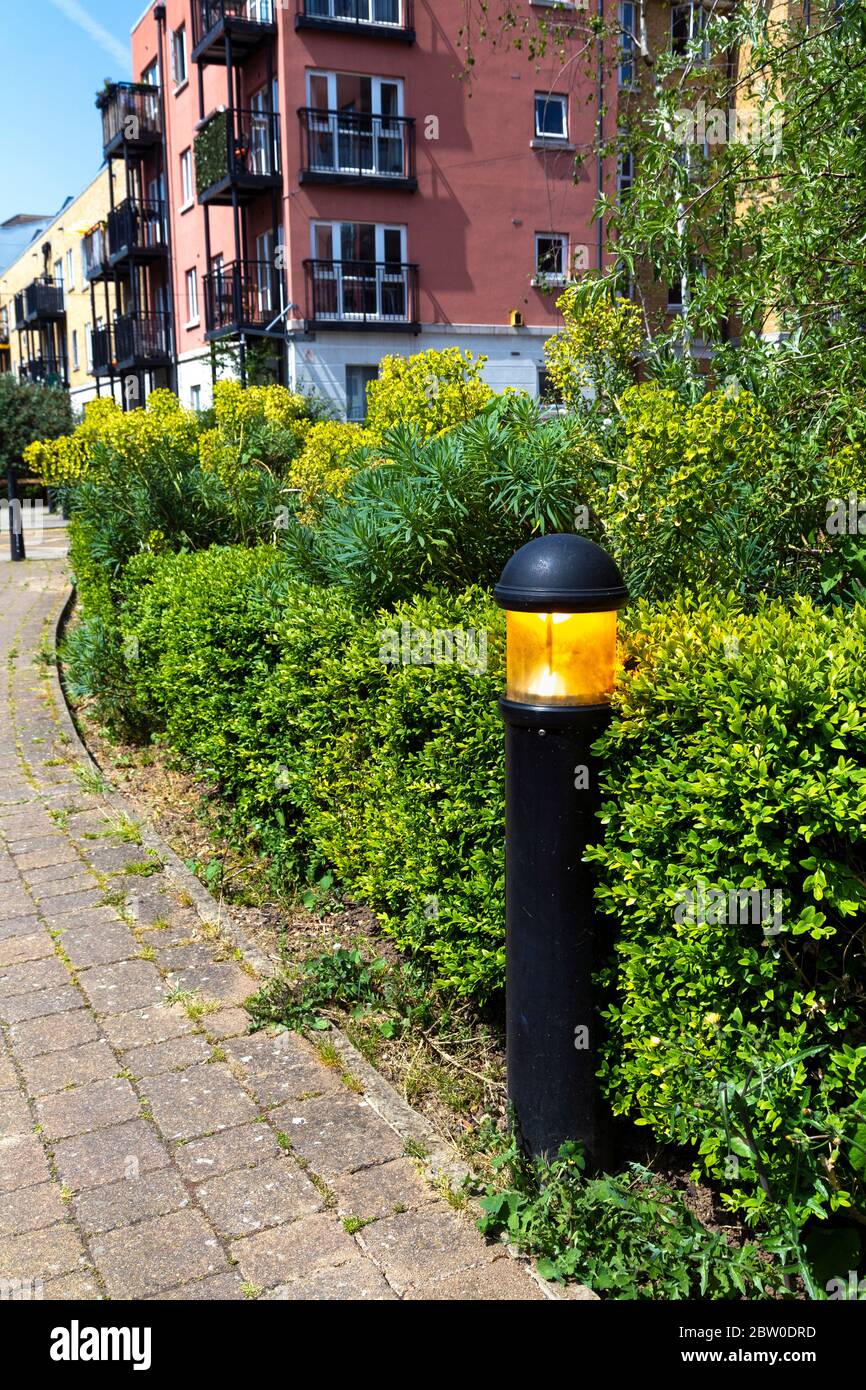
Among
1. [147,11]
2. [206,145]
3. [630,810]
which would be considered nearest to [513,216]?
[206,145]

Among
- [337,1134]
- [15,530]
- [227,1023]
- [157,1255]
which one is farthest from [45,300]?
[157,1255]

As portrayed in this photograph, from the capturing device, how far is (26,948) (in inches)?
182

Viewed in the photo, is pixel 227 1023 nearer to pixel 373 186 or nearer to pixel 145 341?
pixel 373 186

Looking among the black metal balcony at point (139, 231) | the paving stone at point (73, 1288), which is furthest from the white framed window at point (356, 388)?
the paving stone at point (73, 1288)

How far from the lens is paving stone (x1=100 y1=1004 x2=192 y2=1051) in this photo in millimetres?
3875

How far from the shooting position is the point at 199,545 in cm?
829

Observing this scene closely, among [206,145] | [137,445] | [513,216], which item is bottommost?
[137,445]

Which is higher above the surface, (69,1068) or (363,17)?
(363,17)

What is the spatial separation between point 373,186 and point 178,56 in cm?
988

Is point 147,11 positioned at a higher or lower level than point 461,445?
higher
